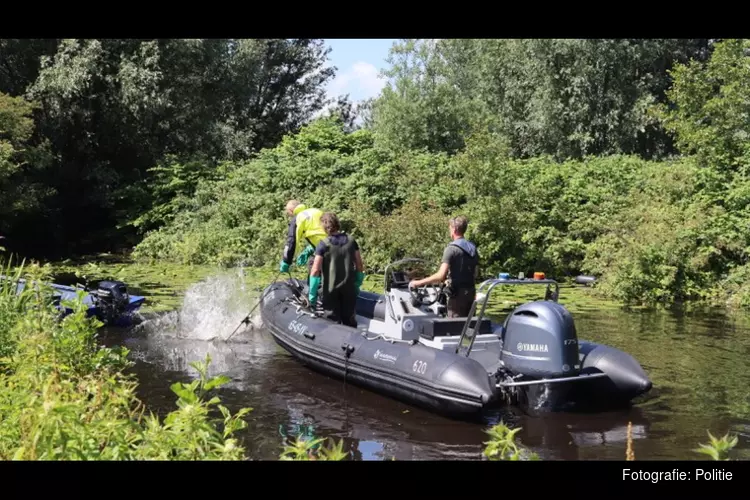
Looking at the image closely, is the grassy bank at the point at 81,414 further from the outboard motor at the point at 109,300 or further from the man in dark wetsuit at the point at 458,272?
the outboard motor at the point at 109,300

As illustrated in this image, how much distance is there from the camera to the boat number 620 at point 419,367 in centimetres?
684

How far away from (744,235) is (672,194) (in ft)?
5.50

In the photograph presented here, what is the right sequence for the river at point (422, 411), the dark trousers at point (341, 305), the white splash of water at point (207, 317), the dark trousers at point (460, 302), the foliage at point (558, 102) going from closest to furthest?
1. the river at point (422, 411)
2. the dark trousers at point (460, 302)
3. the dark trousers at point (341, 305)
4. the white splash of water at point (207, 317)
5. the foliage at point (558, 102)

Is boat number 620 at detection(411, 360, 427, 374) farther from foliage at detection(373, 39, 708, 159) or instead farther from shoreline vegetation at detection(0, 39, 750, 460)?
foliage at detection(373, 39, 708, 159)

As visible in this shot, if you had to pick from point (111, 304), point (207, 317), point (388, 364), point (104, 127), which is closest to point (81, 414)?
point (388, 364)

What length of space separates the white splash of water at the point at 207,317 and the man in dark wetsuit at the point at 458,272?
374cm

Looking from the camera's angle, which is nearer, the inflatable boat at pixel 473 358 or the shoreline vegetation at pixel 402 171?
the inflatable boat at pixel 473 358

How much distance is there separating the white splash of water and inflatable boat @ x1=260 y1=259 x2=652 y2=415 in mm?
2405

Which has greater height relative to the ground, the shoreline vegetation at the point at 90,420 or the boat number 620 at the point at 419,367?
the shoreline vegetation at the point at 90,420

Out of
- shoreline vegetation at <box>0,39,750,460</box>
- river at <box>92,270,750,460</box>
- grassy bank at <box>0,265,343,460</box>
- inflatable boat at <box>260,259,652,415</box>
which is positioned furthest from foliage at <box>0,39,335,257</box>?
grassy bank at <box>0,265,343,460</box>

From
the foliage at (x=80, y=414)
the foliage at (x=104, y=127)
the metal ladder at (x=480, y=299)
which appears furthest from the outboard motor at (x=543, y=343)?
the foliage at (x=104, y=127)
